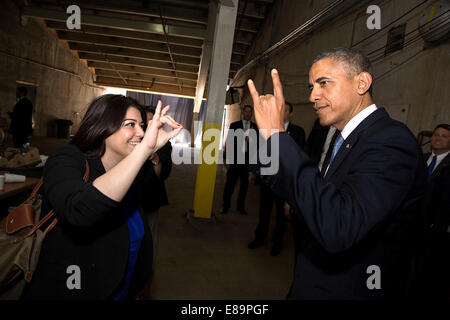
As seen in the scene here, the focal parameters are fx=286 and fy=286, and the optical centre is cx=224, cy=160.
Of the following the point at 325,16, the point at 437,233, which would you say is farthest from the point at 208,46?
the point at 437,233

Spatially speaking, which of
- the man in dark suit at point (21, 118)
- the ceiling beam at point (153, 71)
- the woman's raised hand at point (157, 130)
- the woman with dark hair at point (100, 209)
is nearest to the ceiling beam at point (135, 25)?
the man in dark suit at point (21, 118)

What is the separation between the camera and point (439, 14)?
8.14 feet

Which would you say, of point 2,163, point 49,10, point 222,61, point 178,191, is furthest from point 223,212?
point 49,10

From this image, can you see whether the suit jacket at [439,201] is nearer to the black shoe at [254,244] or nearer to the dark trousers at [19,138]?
the black shoe at [254,244]

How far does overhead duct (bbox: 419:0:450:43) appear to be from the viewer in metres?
2.43

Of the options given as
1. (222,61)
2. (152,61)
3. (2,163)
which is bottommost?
(2,163)

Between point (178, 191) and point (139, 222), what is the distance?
495 centimetres

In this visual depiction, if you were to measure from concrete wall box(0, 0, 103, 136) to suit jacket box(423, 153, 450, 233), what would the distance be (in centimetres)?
923

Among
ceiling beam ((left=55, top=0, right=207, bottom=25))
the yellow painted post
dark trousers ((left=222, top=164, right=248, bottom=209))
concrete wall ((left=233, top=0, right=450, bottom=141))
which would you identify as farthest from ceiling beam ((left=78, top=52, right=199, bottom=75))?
the yellow painted post

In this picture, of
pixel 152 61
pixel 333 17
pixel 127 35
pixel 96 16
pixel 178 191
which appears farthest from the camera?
pixel 152 61

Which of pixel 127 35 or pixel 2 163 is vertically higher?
pixel 127 35

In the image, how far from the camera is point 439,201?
2418mm

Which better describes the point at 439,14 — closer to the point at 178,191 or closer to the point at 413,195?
the point at 413,195

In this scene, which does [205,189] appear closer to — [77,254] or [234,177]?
[234,177]
